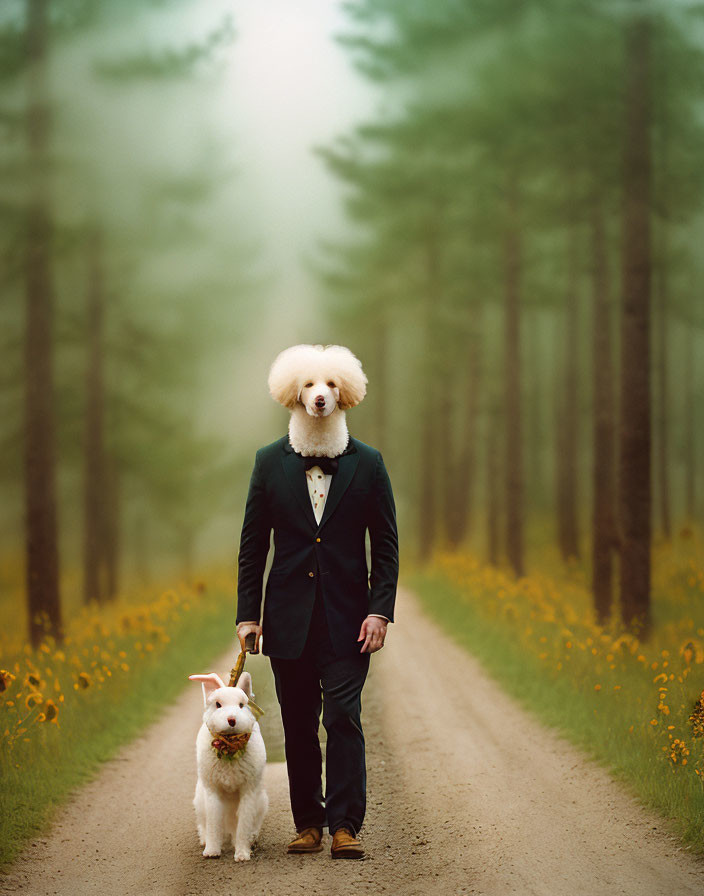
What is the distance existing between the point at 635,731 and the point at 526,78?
39.0 feet

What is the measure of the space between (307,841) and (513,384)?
579 inches

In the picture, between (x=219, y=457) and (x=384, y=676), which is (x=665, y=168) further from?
(x=219, y=457)

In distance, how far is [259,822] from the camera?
550cm

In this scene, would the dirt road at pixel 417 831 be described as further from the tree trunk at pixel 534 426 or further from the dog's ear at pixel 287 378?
the tree trunk at pixel 534 426

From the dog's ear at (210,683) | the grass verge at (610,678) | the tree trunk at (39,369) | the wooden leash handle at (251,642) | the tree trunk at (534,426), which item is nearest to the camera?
the dog's ear at (210,683)

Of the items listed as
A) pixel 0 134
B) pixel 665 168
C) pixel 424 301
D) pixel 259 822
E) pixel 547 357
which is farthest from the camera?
pixel 547 357

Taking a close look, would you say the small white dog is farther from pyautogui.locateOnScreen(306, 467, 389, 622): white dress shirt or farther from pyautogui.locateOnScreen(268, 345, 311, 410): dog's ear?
pyautogui.locateOnScreen(268, 345, 311, 410): dog's ear

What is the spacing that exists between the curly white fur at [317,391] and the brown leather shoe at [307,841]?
221cm

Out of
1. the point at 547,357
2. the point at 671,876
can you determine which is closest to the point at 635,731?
the point at 671,876

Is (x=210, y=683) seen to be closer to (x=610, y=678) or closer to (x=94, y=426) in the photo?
(x=610, y=678)

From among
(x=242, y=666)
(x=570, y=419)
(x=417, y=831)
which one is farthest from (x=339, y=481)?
(x=570, y=419)

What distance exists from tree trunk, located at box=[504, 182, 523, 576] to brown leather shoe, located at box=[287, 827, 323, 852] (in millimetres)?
14249

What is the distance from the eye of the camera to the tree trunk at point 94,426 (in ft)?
64.8

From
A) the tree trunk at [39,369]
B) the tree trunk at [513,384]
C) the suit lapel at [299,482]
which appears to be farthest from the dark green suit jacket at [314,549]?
the tree trunk at [513,384]
